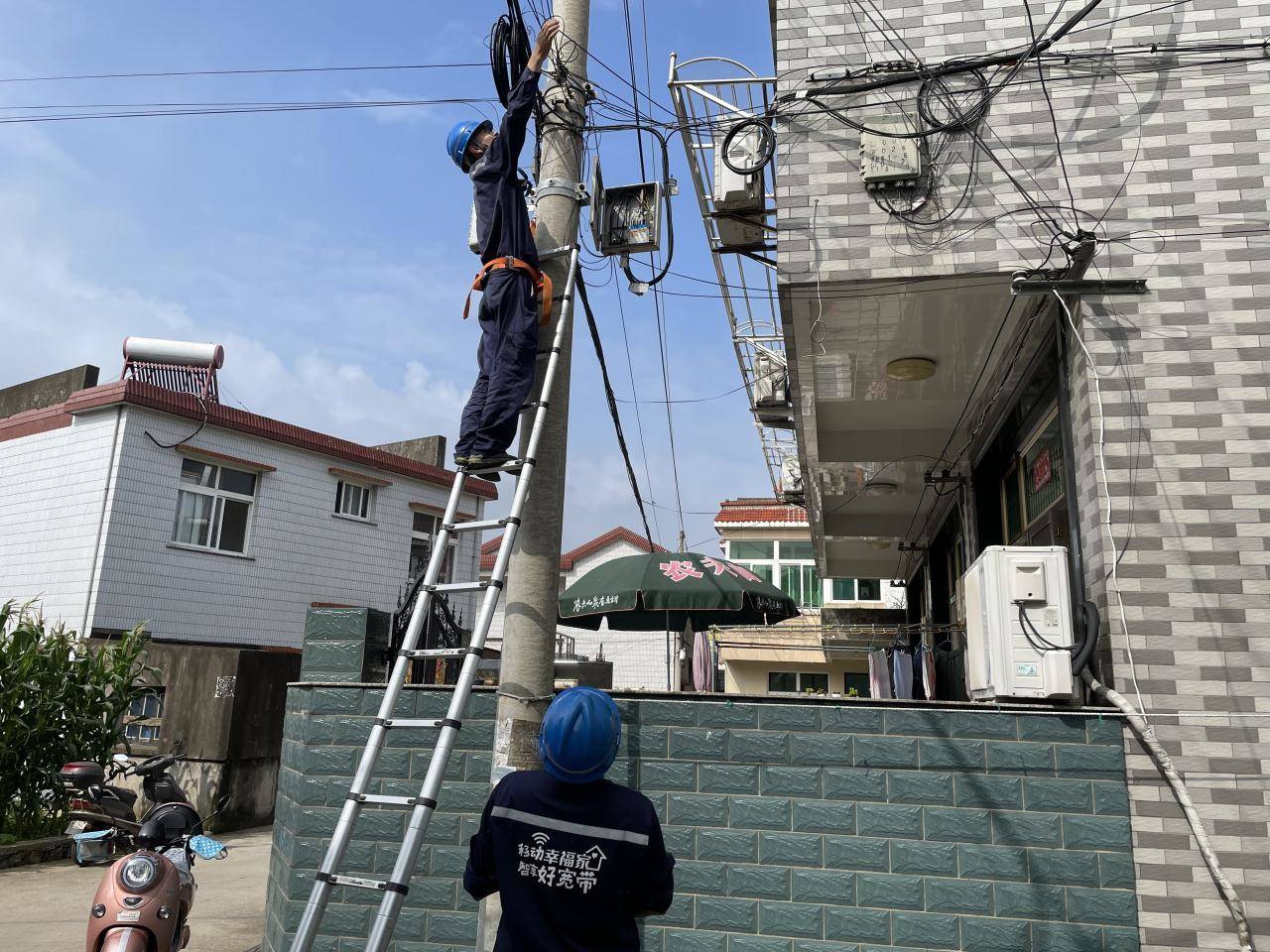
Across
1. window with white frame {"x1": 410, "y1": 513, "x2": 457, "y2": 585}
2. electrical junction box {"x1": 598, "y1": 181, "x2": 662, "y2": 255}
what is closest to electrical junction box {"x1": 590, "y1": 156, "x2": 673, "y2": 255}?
electrical junction box {"x1": 598, "y1": 181, "x2": 662, "y2": 255}

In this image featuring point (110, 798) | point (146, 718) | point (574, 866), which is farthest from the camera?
point (146, 718)

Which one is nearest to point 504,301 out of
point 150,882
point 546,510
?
point 546,510

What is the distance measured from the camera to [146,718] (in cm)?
1159

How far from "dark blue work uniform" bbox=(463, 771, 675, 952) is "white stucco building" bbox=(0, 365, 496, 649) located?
13.0 m

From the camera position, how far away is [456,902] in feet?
15.8

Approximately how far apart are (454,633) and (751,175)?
403cm

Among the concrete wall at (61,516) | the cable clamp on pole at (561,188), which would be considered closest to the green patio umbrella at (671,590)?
the cable clamp on pole at (561,188)

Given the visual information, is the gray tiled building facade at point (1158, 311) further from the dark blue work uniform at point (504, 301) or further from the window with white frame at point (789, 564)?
the window with white frame at point (789, 564)

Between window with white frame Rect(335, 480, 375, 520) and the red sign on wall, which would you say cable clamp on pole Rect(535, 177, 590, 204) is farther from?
window with white frame Rect(335, 480, 375, 520)

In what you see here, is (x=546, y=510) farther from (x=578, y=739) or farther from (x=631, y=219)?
(x=631, y=219)

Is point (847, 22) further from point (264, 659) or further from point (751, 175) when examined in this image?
point (264, 659)

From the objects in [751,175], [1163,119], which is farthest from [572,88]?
[1163,119]

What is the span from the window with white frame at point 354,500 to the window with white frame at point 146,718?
582 cm

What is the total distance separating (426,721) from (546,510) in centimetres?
105
